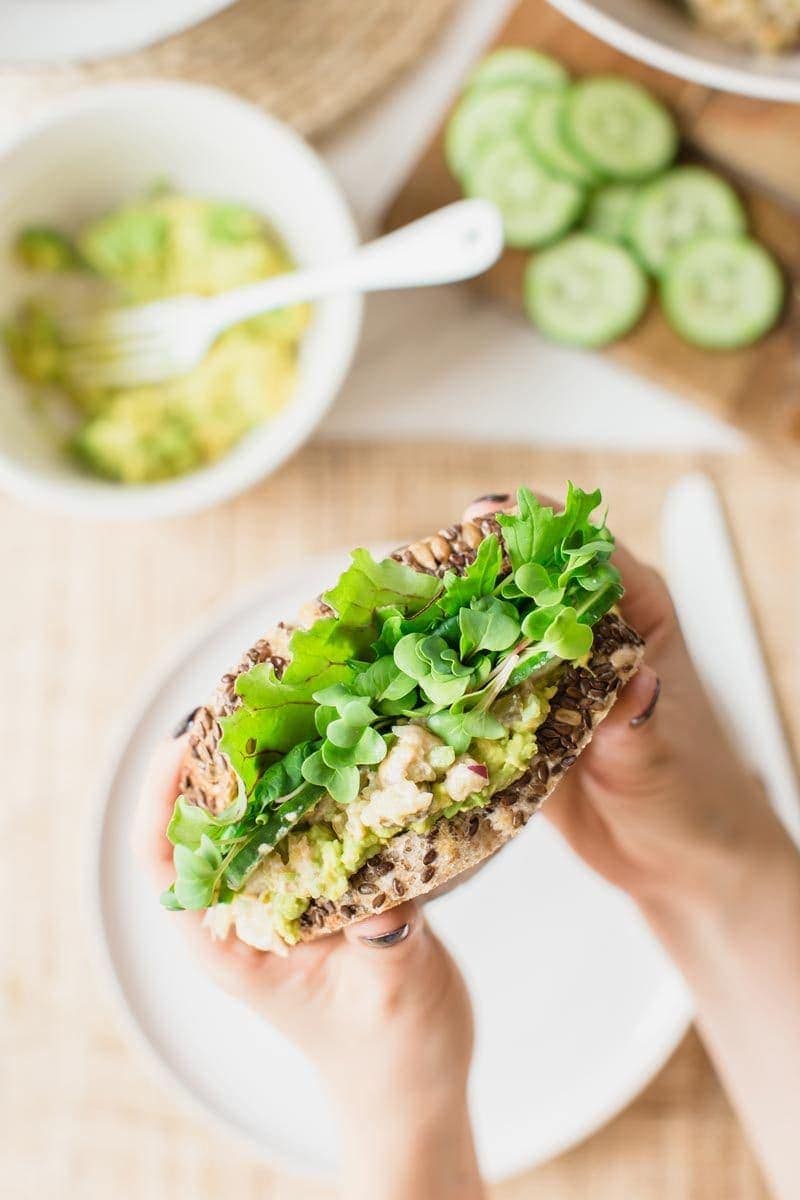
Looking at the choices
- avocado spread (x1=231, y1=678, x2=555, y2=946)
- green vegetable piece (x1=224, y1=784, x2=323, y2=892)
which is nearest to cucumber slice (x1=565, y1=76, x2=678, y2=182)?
avocado spread (x1=231, y1=678, x2=555, y2=946)

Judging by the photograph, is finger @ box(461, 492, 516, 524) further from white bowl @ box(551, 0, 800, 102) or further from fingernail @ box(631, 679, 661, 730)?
white bowl @ box(551, 0, 800, 102)

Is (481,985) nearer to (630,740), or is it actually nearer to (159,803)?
(630,740)

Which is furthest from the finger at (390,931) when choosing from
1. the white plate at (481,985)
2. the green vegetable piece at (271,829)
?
the white plate at (481,985)

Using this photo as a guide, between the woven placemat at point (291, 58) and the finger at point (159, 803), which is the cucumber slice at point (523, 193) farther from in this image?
the finger at point (159, 803)

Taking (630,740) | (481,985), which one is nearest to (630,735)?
Result: (630,740)

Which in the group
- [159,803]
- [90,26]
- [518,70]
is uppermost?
[90,26]

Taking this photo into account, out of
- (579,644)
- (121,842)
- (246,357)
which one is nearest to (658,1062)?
(121,842)
